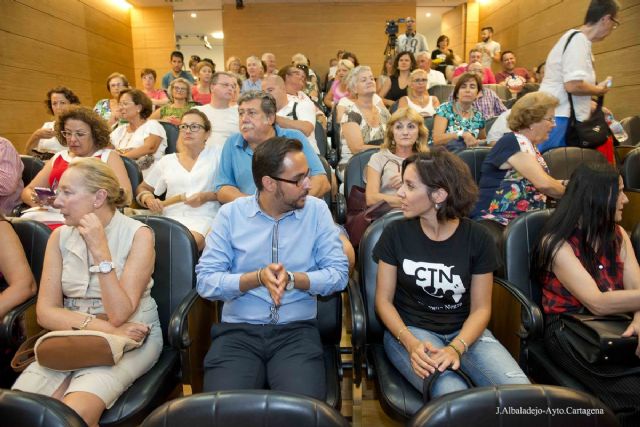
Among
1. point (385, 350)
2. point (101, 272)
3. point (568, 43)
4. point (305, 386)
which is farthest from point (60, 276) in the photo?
point (568, 43)

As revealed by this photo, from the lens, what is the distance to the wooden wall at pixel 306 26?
34.2 feet

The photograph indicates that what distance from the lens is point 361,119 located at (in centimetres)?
385

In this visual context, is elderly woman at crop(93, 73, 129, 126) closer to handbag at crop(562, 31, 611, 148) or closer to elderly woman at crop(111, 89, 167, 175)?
elderly woman at crop(111, 89, 167, 175)

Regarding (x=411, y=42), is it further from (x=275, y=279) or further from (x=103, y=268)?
(x=103, y=268)

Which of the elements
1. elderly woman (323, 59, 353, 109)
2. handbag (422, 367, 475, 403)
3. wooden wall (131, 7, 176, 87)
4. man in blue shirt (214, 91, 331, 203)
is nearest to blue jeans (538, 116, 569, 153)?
man in blue shirt (214, 91, 331, 203)

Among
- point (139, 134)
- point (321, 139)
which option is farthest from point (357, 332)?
point (321, 139)

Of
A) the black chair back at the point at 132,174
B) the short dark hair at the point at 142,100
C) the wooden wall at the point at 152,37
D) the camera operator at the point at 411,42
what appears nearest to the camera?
the black chair back at the point at 132,174

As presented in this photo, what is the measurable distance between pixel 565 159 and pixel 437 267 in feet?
6.09

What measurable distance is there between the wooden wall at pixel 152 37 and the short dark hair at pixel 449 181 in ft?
31.6

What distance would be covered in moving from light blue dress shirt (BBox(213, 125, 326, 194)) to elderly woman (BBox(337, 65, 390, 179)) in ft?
3.61

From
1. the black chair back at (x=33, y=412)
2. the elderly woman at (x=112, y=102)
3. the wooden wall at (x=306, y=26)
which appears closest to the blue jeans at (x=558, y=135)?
the black chair back at (x=33, y=412)

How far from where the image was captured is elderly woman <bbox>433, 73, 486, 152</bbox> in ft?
12.1

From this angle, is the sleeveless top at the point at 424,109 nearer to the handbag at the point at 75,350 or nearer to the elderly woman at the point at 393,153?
the elderly woman at the point at 393,153

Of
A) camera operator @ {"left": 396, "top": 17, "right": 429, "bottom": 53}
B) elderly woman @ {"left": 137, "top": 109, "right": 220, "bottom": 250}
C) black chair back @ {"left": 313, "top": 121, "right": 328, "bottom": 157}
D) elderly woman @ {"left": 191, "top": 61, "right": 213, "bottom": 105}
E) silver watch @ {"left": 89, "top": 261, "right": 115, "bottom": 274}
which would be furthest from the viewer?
camera operator @ {"left": 396, "top": 17, "right": 429, "bottom": 53}
